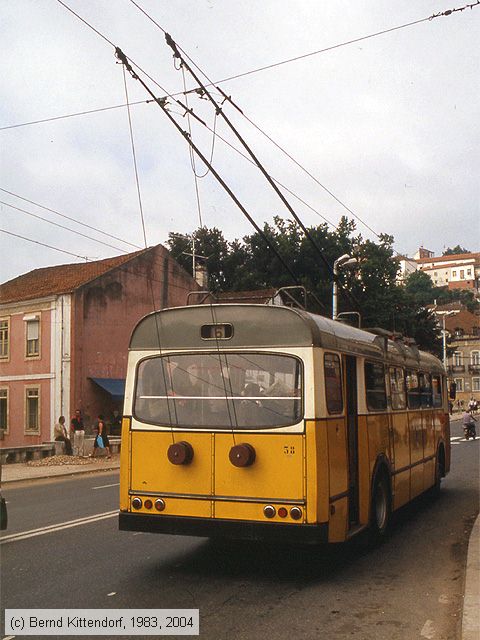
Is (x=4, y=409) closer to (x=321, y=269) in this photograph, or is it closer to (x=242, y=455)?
(x=321, y=269)

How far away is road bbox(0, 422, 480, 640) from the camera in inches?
243

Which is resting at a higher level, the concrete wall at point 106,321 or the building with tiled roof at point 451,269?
the building with tiled roof at point 451,269

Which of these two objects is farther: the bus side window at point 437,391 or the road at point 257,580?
the bus side window at point 437,391

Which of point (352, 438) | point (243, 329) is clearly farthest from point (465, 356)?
point (243, 329)

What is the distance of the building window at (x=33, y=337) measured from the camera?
33969 millimetres

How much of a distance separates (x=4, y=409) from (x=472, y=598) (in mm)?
32006

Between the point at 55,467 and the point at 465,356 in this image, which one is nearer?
the point at 55,467

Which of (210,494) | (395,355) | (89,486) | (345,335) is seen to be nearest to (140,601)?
(210,494)

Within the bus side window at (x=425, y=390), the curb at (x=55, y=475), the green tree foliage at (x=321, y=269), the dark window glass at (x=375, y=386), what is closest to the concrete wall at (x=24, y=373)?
the curb at (x=55, y=475)

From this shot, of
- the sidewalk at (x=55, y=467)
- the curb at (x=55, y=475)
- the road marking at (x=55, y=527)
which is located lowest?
the curb at (x=55, y=475)

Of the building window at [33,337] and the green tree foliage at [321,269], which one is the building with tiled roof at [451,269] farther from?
the building window at [33,337]

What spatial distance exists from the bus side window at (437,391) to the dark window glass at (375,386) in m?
4.14

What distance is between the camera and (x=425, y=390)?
13102 millimetres

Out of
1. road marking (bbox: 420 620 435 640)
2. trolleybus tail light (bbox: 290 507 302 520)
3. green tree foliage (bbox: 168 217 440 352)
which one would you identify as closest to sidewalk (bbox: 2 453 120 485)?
trolleybus tail light (bbox: 290 507 302 520)
